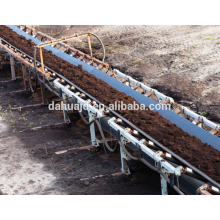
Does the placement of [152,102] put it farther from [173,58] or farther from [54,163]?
[173,58]

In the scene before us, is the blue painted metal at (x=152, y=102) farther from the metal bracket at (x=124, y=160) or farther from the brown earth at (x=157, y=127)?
the metal bracket at (x=124, y=160)

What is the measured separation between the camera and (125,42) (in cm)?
1224

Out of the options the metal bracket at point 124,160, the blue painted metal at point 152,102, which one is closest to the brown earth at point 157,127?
the blue painted metal at point 152,102

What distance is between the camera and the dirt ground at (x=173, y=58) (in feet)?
26.3

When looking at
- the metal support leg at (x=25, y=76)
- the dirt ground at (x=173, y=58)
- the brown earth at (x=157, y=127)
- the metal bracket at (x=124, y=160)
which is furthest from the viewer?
the metal support leg at (x=25, y=76)

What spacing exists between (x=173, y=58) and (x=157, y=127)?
548 cm

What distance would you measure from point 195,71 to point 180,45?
2.27 m

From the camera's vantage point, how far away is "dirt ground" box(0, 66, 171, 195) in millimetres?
5115

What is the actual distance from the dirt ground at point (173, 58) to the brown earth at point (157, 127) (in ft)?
7.25

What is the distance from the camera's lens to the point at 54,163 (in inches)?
230

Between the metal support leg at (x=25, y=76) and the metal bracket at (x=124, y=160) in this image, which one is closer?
the metal bracket at (x=124, y=160)

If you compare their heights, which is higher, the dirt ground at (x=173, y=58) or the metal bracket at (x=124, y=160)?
the dirt ground at (x=173, y=58)

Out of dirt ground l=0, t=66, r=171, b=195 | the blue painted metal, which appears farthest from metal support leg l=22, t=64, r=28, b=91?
dirt ground l=0, t=66, r=171, b=195

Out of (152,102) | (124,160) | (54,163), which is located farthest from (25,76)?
(124,160)
